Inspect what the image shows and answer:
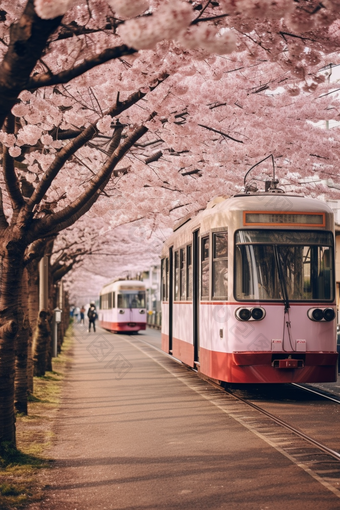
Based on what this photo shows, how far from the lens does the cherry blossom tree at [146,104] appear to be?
533cm

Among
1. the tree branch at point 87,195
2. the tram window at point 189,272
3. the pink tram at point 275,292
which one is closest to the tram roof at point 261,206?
the pink tram at point 275,292

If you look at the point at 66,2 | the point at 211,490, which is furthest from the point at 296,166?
the point at 66,2

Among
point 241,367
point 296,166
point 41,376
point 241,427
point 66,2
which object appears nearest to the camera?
point 66,2

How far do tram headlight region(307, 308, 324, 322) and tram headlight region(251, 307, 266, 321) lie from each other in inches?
28.4

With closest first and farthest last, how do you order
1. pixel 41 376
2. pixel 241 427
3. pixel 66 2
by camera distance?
pixel 66 2 → pixel 241 427 → pixel 41 376

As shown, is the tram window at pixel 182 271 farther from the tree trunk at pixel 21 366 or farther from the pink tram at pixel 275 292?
the tree trunk at pixel 21 366

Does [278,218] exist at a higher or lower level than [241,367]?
higher

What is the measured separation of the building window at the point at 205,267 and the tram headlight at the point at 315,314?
192 cm

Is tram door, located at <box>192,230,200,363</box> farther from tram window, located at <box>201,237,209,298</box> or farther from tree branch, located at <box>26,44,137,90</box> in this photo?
tree branch, located at <box>26,44,137,90</box>

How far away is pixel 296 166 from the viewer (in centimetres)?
1514

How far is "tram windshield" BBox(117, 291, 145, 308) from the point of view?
41688 mm

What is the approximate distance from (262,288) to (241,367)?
1.24m

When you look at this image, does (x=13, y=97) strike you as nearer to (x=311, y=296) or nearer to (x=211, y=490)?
(x=211, y=490)

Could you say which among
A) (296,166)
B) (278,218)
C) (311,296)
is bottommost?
(311,296)
